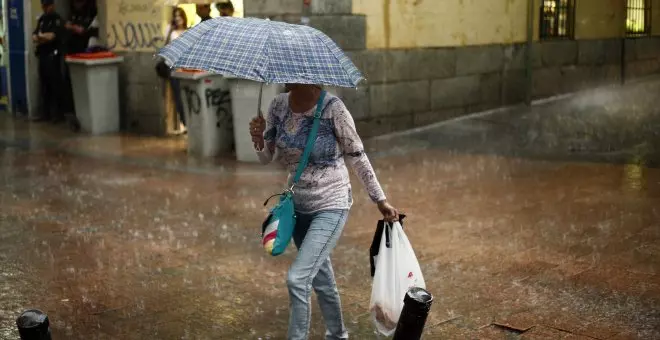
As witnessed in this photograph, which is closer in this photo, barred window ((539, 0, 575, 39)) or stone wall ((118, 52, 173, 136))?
stone wall ((118, 52, 173, 136))

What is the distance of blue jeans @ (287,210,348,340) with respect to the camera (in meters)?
4.68

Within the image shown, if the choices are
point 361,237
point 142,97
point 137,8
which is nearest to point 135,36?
point 137,8

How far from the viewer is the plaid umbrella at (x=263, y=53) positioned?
4520 millimetres

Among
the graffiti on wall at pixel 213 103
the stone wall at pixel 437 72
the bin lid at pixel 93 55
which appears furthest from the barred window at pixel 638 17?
the bin lid at pixel 93 55

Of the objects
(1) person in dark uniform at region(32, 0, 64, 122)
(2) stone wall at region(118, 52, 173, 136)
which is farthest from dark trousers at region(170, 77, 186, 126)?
(1) person in dark uniform at region(32, 0, 64, 122)

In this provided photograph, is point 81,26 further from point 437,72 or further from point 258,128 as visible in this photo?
point 258,128

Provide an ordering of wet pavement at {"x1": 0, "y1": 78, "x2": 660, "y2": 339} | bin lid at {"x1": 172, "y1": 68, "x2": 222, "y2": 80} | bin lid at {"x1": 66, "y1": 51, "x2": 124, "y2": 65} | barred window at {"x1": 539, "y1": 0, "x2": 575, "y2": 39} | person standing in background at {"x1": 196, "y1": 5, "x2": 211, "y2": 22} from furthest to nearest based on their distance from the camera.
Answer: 1. barred window at {"x1": 539, "y1": 0, "x2": 575, "y2": 39}
2. bin lid at {"x1": 66, "y1": 51, "x2": 124, "y2": 65}
3. person standing in background at {"x1": 196, "y1": 5, "x2": 211, "y2": 22}
4. bin lid at {"x1": 172, "y1": 68, "x2": 222, "y2": 80}
5. wet pavement at {"x1": 0, "y1": 78, "x2": 660, "y2": 339}

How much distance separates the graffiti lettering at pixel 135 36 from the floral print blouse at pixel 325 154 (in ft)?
30.9

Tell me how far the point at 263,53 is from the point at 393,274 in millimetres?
1301

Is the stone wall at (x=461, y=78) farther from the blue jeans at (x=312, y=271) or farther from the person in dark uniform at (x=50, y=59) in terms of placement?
the blue jeans at (x=312, y=271)

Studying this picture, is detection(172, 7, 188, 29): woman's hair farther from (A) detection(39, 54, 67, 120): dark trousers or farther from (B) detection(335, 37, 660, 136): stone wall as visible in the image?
(A) detection(39, 54, 67, 120): dark trousers

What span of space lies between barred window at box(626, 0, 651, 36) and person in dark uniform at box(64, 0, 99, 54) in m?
10.3

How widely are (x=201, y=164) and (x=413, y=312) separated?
24.1ft

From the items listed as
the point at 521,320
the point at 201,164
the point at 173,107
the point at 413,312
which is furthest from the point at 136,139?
the point at 413,312
